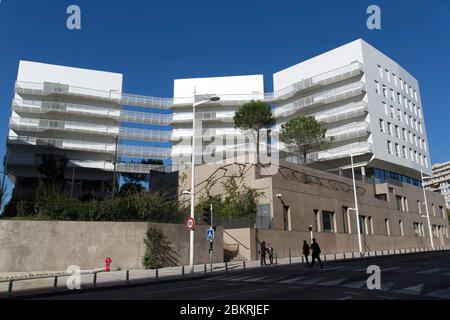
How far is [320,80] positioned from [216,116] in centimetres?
2027

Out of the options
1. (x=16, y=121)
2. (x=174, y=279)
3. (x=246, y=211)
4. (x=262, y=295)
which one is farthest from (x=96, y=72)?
(x=262, y=295)

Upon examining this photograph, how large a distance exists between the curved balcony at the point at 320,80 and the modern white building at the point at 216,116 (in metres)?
0.16

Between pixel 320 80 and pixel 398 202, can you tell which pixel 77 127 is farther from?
pixel 398 202

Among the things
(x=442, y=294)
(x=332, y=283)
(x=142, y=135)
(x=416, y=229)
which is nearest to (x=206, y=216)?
(x=332, y=283)

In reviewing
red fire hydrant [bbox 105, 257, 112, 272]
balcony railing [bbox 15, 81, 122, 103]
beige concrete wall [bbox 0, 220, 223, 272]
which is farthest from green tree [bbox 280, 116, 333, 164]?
balcony railing [bbox 15, 81, 122, 103]

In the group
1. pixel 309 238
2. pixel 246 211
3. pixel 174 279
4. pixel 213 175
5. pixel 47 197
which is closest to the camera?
pixel 174 279

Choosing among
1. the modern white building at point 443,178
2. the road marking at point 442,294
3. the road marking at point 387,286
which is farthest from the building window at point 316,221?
the modern white building at point 443,178

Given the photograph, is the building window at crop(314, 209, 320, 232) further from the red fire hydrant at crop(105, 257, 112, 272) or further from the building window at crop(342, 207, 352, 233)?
the red fire hydrant at crop(105, 257, 112, 272)

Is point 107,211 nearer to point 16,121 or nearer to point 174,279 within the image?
point 174,279

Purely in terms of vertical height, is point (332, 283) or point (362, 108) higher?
point (362, 108)

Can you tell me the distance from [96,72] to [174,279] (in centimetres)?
6251

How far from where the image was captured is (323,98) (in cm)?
6175

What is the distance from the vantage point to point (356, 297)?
10539mm

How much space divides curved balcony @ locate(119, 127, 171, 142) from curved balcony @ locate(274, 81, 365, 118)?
20990mm
